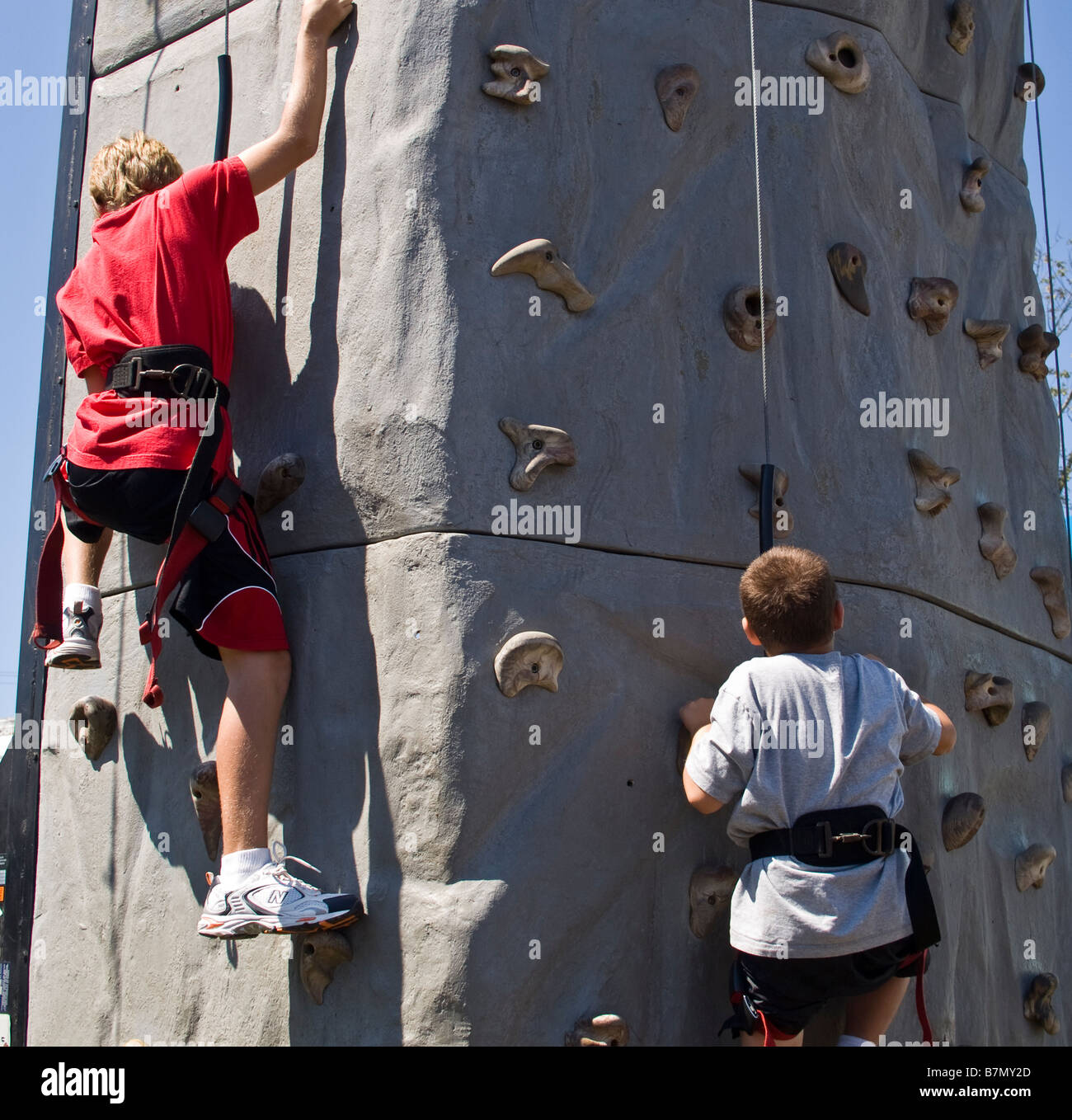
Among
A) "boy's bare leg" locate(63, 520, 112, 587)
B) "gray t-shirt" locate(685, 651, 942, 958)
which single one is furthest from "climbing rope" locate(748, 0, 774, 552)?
"boy's bare leg" locate(63, 520, 112, 587)

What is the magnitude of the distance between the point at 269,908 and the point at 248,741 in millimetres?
404

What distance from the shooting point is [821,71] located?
3943mm

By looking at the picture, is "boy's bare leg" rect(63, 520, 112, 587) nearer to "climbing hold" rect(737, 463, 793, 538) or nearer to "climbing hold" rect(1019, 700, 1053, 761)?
"climbing hold" rect(737, 463, 793, 538)

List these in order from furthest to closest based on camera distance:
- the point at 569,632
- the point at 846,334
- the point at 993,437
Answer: the point at 993,437
the point at 846,334
the point at 569,632

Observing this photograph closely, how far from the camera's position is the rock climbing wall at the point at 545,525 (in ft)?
10.2

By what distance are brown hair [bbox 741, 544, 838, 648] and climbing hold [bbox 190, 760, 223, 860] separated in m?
1.41

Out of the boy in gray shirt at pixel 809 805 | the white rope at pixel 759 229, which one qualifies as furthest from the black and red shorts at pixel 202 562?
the white rope at pixel 759 229

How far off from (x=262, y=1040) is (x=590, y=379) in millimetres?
1805

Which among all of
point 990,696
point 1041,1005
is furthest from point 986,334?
point 1041,1005

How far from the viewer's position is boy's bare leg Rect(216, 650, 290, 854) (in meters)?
3.03

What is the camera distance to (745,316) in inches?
143

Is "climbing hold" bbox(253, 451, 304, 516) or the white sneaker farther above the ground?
"climbing hold" bbox(253, 451, 304, 516)
